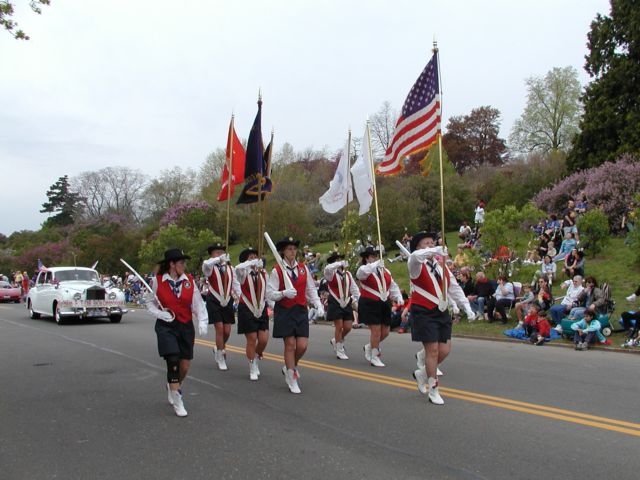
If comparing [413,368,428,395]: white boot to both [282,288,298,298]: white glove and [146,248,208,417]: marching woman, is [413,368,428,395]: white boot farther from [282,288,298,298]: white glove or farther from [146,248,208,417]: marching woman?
[146,248,208,417]: marching woman

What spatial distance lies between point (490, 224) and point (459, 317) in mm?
3102

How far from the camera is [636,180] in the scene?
976 inches

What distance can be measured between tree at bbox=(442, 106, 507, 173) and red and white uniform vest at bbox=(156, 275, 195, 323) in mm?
57641

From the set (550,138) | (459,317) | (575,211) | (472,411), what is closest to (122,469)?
(472,411)

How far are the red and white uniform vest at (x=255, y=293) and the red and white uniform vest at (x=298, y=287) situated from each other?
2.03 ft

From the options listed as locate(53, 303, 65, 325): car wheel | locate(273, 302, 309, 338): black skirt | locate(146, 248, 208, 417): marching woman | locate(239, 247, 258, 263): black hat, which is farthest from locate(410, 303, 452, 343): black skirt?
locate(53, 303, 65, 325): car wheel

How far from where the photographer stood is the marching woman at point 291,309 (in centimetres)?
803

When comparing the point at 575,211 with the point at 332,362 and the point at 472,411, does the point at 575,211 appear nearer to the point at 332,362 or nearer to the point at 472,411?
the point at 332,362

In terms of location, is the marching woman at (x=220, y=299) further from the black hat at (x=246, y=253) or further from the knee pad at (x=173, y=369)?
the knee pad at (x=173, y=369)

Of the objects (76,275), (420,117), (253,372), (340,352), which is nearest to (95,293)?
(76,275)

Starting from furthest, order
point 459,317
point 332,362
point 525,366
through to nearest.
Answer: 1. point 459,317
2. point 332,362
3. point 525,366

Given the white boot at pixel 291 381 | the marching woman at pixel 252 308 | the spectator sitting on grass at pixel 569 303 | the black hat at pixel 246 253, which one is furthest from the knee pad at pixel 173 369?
the spectator sitting on grass at pixel 569 303

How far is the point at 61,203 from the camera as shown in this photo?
3900 inches

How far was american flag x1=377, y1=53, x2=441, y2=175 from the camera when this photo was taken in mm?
8695
